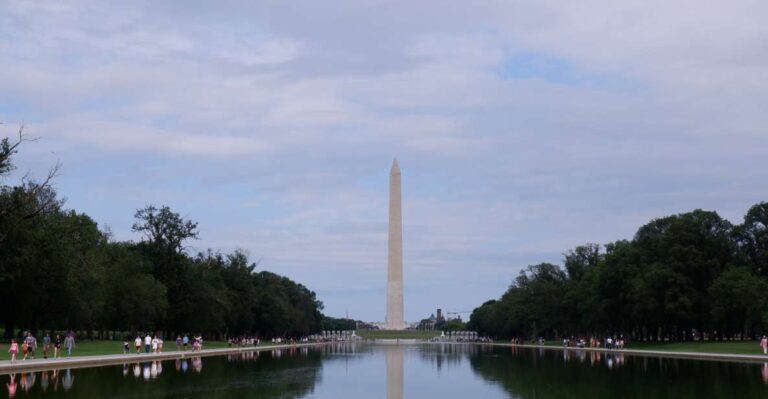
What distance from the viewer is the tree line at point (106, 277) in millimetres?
44719

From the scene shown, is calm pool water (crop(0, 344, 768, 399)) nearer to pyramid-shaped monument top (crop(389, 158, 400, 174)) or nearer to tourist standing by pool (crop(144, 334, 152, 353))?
tourist standing by pool (crop(144, 334, 152, 353))

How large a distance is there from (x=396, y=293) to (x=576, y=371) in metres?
70.9

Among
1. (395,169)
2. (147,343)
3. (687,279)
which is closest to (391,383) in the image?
(147,343)

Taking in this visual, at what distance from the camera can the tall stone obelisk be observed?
101m

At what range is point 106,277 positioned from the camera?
201 ft

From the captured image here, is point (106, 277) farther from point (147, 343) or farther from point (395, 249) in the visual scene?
point (395, 249)

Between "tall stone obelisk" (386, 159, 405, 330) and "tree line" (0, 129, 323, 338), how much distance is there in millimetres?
13794

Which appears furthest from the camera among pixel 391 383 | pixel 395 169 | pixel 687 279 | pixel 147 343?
pixel 395 169

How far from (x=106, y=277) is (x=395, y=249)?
153 ft

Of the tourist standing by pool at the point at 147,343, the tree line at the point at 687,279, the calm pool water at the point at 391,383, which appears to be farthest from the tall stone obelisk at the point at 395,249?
the calm pool water at the point at 391,383

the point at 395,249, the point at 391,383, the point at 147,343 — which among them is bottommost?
the point at 391,383

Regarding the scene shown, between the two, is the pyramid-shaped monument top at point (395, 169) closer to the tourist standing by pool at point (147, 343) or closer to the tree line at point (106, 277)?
the tree line at point (106, 277)

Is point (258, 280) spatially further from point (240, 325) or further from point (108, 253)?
point (108, 253)

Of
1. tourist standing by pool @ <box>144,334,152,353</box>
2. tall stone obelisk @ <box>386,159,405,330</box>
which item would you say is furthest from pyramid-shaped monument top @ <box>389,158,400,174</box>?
tourist standing by pool @ <box>144,334,152,353</box>
